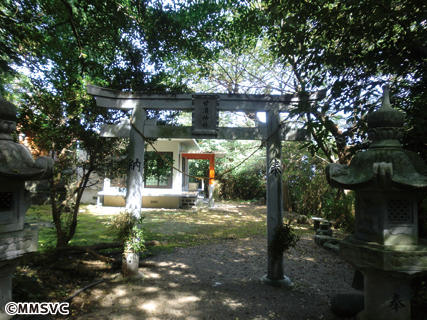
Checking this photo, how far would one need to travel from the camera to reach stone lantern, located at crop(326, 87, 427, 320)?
105 inches

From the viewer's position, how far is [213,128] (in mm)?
5223

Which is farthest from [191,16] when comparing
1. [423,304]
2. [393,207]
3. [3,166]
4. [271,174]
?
[423,304]

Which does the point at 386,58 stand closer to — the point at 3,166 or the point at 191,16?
the point at 3,166

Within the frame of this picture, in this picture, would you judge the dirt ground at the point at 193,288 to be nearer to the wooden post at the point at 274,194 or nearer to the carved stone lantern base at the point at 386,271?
the wooden post at the point at 274,194

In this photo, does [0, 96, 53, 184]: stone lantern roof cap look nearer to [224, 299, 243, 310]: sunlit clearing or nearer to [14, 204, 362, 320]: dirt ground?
[14, 204, 362, 320]: dirt ground

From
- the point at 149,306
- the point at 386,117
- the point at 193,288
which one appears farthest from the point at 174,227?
the point at 386,117

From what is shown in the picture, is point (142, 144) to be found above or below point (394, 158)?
above

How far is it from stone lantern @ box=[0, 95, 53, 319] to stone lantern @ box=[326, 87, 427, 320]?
355cm

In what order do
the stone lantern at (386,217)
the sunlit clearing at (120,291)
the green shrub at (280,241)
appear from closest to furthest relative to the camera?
the stone lantern at (386,217) → the sunlit clearing at (120,291) → the green shrub at (280,241)

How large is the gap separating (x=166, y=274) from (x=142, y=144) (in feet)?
9.47

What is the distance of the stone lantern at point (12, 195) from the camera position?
2865mm

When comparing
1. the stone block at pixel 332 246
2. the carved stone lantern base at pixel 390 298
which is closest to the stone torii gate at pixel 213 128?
the carved stone lantern base at pixel 390 298

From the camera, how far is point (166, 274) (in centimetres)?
555

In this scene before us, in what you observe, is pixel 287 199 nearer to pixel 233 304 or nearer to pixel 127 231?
pixel 233 304
